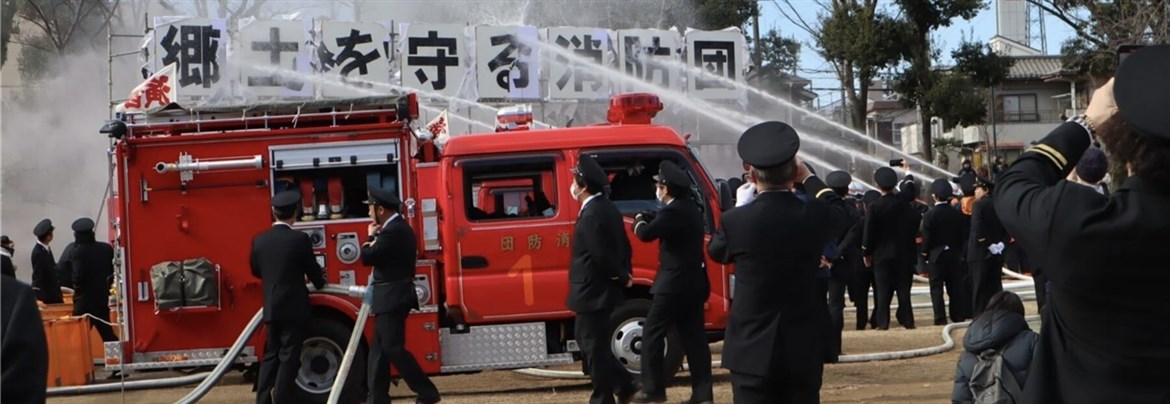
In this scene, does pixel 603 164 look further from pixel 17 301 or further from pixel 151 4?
pixel 151 4

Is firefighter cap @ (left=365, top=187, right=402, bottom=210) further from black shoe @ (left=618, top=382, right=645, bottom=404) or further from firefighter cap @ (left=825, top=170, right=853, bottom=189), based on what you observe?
firefighter cap @ (left=825, top=170, right=853, bottom=189)

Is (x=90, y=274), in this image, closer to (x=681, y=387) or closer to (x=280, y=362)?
(x=280, y=362)

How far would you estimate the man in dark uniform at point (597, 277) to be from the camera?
30.2 ft

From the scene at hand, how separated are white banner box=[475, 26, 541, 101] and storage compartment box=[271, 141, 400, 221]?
13487 millimetres

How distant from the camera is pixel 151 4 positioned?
1398 inches

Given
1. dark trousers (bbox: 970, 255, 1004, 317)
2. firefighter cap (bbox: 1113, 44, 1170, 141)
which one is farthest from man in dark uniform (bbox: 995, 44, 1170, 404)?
dark trousers (bbox: 970, 255, 1004, 317)

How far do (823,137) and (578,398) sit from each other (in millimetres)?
28109

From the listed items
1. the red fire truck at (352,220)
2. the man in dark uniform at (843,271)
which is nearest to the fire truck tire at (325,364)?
the red fire truck at (352,220)

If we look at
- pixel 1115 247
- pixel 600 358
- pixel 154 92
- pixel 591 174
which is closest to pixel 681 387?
pixel 600 358

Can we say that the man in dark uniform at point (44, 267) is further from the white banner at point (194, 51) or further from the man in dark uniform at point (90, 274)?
the white banner at point (194, 51)

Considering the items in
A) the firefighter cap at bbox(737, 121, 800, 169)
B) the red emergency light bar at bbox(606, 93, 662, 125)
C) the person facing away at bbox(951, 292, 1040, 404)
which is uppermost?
the red emergency light bar at bbox(606, 93, 662, 125)

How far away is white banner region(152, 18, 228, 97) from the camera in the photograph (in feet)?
75.4

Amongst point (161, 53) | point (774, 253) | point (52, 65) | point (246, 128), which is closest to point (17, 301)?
point (774, 253)

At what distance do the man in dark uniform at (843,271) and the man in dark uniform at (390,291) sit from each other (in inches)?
129
